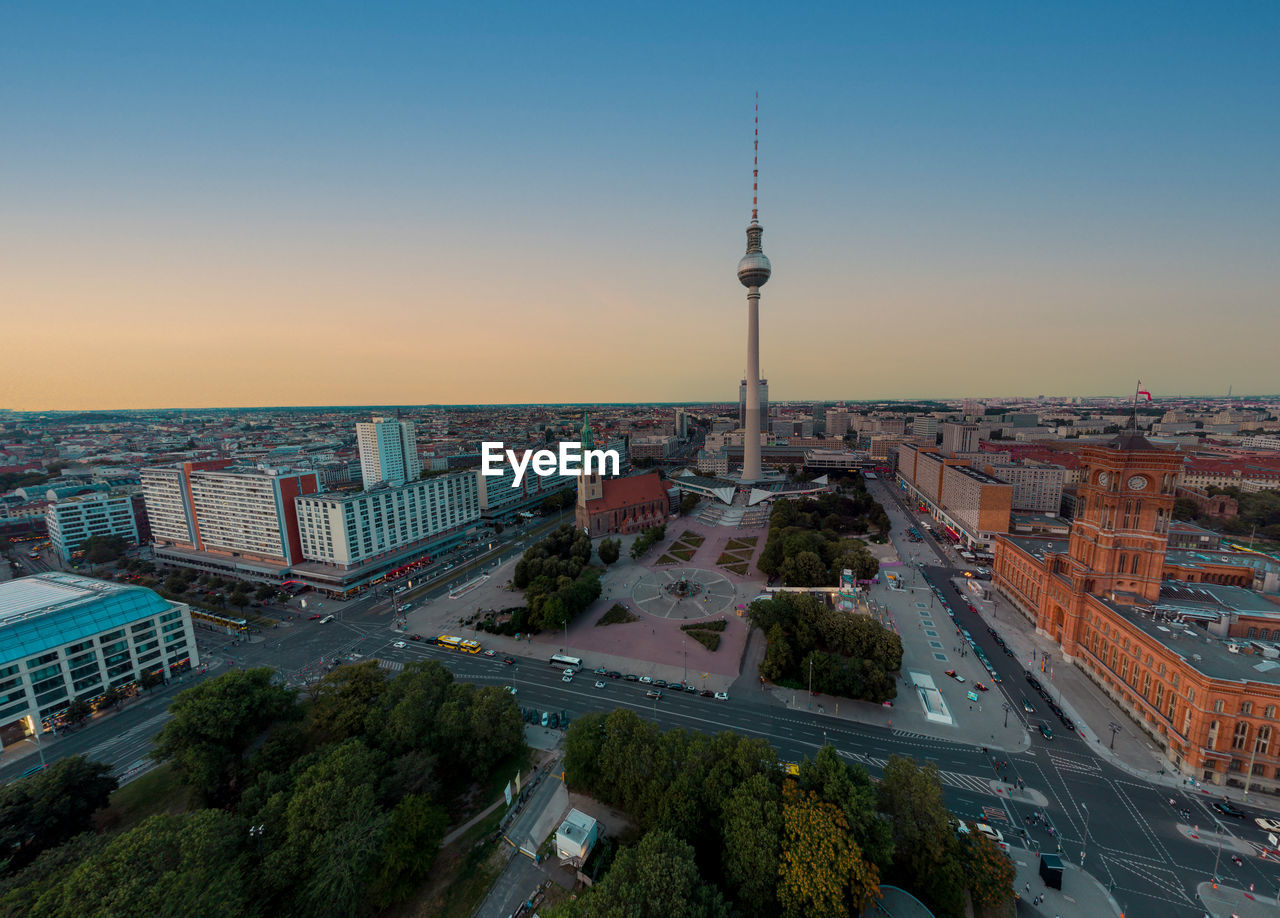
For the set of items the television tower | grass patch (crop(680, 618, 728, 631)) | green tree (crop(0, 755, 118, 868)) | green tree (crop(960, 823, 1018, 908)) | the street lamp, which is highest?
the television tower

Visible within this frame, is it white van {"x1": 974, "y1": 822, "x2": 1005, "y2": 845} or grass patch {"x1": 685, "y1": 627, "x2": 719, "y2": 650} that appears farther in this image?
grass patch {"x1": 685, "y1": 627, "x2": 719, "y2": 650}

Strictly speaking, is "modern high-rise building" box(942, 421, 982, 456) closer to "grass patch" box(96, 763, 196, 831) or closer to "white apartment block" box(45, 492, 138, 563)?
"grass patch" box(96, 763, 196, 831)

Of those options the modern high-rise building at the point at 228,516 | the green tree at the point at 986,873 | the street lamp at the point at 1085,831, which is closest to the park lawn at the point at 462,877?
the green tree at the point at 986,873

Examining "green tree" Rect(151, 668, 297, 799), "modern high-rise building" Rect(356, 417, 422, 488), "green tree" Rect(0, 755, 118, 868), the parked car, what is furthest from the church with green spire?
the parked car

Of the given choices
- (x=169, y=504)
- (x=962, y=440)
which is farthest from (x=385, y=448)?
(x=962, y=440)

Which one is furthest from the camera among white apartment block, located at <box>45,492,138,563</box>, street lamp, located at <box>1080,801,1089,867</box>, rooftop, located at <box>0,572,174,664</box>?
white apartment block, located at <box>45,492,138,563</box>
